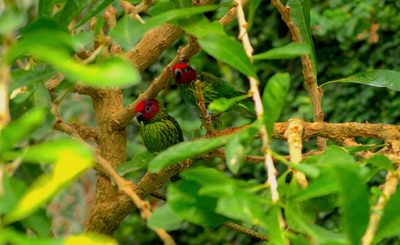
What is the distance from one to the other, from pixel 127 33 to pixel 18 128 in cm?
24

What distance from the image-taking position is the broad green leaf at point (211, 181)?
646 mm

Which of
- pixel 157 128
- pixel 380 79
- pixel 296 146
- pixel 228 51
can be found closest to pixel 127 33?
pixel 228 51

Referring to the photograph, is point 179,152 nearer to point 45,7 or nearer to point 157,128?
point 45,7

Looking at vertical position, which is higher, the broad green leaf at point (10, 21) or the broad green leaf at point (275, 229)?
the broad green leaf at point (10, 21)

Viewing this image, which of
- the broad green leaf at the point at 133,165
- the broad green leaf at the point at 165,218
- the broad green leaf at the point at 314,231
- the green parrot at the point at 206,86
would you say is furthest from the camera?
the green parrot at the point at 206,86

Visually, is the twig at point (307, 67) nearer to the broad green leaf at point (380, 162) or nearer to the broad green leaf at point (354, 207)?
the broad green leaf at point (380, 162)

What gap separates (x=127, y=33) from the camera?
30.3 inches

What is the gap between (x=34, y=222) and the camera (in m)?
0.71

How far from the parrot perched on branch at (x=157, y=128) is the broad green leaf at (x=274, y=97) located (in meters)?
1.06

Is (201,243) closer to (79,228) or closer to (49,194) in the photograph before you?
(79,228)

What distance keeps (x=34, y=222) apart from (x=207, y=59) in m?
2.96

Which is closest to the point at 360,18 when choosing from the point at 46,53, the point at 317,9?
the point at 317,9

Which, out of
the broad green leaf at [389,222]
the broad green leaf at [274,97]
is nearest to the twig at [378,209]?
the broad green leaf at [389,222]

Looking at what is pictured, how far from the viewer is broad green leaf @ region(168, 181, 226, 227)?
71 centimetres
